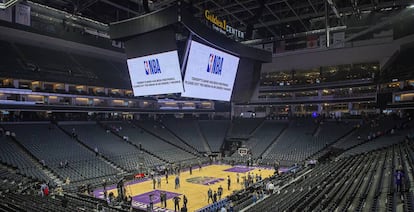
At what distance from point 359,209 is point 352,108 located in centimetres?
4160

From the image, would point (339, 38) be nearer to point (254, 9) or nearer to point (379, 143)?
point (254, 9)

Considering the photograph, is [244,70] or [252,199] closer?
[252,199]

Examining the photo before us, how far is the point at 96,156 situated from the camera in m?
34.0

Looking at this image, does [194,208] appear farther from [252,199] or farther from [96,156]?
[96,156]

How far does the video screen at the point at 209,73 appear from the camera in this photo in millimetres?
21234

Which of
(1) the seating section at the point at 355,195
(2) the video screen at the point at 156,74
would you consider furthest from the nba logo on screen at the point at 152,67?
(1) the seating section at the point at 355,195

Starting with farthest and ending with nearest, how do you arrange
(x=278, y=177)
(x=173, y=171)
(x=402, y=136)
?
(x=173, y=171) < (x=402, y=136) < (x=278, y=177)

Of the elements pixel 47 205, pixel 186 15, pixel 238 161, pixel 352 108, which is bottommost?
pixel 238 161

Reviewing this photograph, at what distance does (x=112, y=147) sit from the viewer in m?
37.2

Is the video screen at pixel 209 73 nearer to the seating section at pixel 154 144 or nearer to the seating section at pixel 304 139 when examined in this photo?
the seating section at pixel 154 144

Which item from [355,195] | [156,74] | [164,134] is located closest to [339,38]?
[156,74]

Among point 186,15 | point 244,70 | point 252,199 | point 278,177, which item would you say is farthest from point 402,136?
point 186,15

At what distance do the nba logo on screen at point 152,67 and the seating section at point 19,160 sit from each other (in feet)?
43.9

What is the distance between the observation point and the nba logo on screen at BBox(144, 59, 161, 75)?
21261mm
